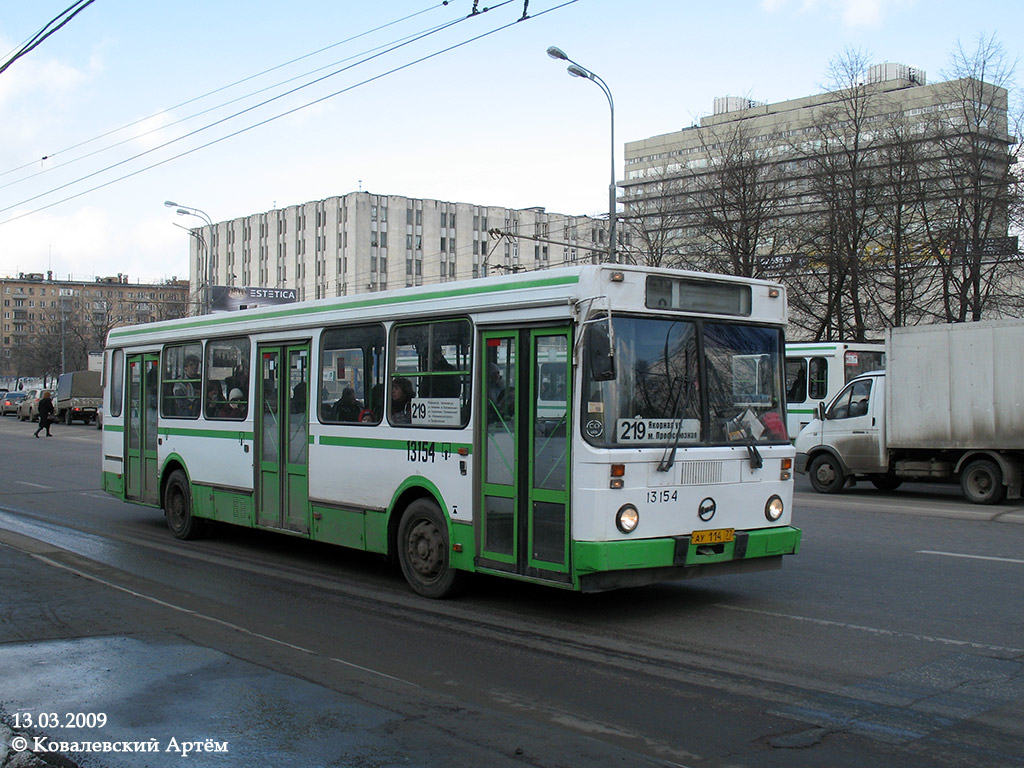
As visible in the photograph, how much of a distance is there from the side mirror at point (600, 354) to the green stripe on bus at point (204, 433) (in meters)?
5.45

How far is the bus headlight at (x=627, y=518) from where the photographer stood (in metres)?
7.51

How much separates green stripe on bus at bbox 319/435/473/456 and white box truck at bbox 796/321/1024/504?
1152 centimetres

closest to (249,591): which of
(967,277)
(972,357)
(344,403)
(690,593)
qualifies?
(344,403)

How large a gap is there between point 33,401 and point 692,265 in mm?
42832

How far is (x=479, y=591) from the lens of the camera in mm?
9336

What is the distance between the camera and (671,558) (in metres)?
7.76

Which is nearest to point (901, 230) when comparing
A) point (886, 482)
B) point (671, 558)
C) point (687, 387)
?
point (886, 482)

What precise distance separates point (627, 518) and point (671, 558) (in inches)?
21.1

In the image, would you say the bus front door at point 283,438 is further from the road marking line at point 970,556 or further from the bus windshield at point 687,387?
the road marking line at point 970,556

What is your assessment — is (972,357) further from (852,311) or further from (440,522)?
(852,311)

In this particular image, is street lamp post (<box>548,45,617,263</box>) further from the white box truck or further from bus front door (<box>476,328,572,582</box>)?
bus front door (<box>476,328,572,582</box>)

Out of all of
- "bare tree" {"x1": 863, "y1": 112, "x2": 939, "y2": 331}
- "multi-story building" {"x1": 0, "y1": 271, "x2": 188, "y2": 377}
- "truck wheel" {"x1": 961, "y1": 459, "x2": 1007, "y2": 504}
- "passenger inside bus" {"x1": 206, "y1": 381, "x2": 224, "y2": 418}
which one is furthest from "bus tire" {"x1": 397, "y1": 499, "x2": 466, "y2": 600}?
"multi-story building" {"x1": 0, "y1": 271, "x2": 188, "y2": 377}

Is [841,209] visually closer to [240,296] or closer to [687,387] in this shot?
[687,387]

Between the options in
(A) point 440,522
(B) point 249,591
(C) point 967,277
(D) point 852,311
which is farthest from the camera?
(D) point 852,311
